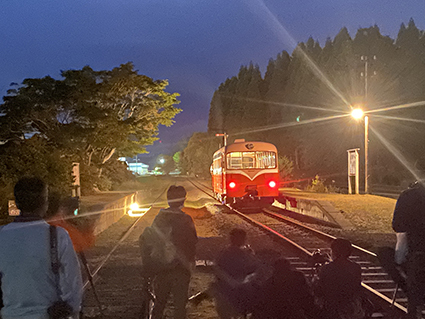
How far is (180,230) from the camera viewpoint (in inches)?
163

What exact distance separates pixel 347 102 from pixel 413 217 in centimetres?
5791

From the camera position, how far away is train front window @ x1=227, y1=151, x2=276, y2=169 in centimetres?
2002

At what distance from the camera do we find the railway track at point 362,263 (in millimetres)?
5887

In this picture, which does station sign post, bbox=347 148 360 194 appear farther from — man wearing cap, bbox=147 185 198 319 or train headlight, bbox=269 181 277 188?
man wearing cap, bbox=147 185 198 319

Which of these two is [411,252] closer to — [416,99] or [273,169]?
[273,169]

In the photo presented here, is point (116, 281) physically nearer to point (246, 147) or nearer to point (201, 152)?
point (246, 147)

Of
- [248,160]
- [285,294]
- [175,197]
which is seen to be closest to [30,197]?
[175,197]

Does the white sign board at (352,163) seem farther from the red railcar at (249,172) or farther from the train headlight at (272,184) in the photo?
the train headlight at (272,184)

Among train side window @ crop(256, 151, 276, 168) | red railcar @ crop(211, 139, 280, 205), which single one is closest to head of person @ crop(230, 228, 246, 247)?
red railcar @ crop(211, 139, 280, 205)

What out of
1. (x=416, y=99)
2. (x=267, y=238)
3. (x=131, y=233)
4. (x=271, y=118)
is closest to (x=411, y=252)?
(x=267, y=238)

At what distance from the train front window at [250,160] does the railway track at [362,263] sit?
12.4 feet

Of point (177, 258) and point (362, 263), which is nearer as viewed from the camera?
point (177, 258)

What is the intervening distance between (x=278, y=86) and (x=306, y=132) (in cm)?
2364

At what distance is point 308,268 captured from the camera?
8422 millimetres
